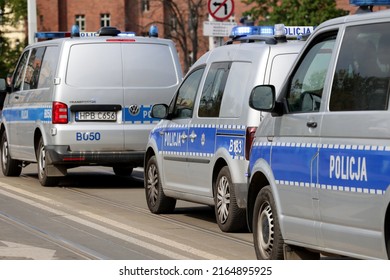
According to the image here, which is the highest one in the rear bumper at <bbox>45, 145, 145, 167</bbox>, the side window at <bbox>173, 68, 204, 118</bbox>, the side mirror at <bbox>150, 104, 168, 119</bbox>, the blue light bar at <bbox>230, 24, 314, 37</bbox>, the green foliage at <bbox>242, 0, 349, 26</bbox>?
the blue light bar at <bbox>230, 24, 314, 37</bbox>

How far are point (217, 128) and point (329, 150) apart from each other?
4.37 metres

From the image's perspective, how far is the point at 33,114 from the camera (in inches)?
723

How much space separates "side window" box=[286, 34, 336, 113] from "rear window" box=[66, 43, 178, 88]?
8.17 m

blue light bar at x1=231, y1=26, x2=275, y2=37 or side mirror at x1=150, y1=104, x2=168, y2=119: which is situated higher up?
blue light bar at x1=231, y1=26, x2=275, y2=37

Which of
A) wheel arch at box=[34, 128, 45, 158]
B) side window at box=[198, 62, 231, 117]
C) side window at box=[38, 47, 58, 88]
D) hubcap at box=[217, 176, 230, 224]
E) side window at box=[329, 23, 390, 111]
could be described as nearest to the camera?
side window at box=[329, 23, 390, 111]

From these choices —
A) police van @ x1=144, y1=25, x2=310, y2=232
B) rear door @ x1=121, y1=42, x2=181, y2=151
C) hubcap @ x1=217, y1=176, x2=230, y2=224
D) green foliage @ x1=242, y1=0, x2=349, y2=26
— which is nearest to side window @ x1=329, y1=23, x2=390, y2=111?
police van @ x1=144, y1=25, x2=310, y2=232

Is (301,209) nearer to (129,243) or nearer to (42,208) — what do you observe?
(129,243)

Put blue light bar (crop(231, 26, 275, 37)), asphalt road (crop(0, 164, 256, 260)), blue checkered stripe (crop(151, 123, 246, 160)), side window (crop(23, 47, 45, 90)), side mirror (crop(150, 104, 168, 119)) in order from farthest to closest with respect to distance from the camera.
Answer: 1. side window (crop(23, 47, 45, 90))
2. side mirror (crop(150, 104, 168, 119))
3. blue light bar (crop(231, 26, 275, 37))
4. blue checkered stripe (crop(151, 123, 246, 160))
5. asphalt road (crop(0, 164, 256, 260))

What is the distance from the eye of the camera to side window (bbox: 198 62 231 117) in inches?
493

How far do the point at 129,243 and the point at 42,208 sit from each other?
3481 mm

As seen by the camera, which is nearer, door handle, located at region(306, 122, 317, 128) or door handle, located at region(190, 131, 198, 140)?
door handle, located at region(306, 122, 317, 128)

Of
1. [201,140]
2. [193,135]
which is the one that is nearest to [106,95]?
[193,135]

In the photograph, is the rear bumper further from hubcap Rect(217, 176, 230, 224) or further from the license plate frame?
hubcap Rect(217, 176, 230, 224)
